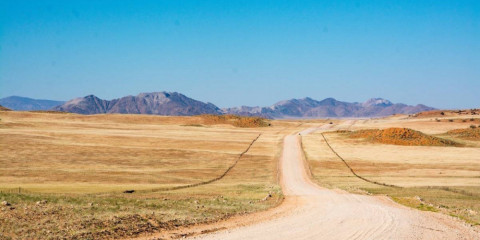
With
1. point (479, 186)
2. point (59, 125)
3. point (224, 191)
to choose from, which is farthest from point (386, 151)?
point (59, 125)

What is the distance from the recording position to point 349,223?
21.2m

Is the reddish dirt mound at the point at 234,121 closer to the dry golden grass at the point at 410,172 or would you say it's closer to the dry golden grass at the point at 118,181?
the dry golden grass at the point at 410,172

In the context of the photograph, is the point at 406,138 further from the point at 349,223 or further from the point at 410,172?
the point at 349,223

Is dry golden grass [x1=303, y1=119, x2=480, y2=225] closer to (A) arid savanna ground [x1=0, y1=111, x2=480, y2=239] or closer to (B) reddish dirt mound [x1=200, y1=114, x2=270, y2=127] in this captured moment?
(A) arid savanna ground [x1=0, y1=111, x2=480, y2=239]

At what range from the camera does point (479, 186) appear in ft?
132

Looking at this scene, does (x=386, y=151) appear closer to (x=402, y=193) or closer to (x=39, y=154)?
(x=402, y=193)

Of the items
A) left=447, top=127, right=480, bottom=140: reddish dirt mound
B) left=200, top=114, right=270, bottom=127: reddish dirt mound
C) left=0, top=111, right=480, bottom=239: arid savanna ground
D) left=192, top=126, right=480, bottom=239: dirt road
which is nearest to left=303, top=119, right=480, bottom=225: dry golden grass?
left=0, top=111, right=480, bottom=239: arid savanna ground

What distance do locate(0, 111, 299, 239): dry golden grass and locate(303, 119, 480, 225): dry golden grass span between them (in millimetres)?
7252

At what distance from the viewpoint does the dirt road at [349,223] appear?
18.7m

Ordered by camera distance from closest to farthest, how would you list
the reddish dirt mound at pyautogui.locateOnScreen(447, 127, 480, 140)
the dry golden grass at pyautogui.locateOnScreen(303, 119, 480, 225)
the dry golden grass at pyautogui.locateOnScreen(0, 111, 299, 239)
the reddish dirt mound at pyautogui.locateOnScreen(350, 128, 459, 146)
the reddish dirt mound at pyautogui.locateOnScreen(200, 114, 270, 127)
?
the dry golden grass at pyautogui.locateOnScreen(0, 111, 299, 239) → the dry golden grass at pyautogui.locateOnScreen(303, 119, 480, 225) → the reddish dirt mound at pyautogui.locateOnScreen(350, 128, 459, 146) → the reddish dirt mound at pyautogui.locateOnScreen(447, 127, 480, 140) → the reddish dirt mound at pyautogui.locateOnScreen(200, 114, 270, 127)

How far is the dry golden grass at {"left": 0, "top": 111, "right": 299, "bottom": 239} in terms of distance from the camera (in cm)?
1800

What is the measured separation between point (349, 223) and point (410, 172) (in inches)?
1393

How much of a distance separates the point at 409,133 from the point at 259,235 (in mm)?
78295

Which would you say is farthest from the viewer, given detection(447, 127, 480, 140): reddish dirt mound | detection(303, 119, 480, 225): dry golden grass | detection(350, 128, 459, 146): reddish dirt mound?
detection(447, 127, 480, 140): reddish dirt mound
